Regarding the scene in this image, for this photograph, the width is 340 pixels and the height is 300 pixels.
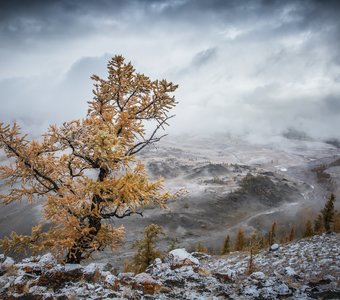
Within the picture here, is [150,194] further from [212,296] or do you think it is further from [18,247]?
[18,247]

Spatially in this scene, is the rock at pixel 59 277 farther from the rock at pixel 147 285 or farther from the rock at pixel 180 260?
the rock at pixel 180 260

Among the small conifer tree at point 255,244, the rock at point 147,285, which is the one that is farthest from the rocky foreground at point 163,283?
the small conifer tree at point 255,244

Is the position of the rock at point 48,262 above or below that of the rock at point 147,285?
above

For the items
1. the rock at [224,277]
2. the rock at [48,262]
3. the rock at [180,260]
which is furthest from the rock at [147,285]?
the rock at [48,262]

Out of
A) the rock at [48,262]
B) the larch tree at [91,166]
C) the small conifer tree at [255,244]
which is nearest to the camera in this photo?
the larch tree at [91,166]

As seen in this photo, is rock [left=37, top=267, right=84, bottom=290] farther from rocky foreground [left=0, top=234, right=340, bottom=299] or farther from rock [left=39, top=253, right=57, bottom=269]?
rock [left=39, top=253, right=57, bottom=269]

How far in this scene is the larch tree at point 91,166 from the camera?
37.3 ft

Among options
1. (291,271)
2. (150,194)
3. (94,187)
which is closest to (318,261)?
(291,271)

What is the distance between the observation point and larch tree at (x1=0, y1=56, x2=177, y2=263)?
11.4 metres

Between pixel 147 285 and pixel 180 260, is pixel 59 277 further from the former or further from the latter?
pixel 180 260

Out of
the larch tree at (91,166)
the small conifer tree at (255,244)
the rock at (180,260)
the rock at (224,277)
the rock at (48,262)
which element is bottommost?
the small conifer tree at (255,244)

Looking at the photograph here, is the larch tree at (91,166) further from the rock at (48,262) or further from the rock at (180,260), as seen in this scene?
the rock at (180,260)

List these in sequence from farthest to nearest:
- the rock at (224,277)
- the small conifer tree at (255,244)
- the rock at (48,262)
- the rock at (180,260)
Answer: the small conifer tree at (255,244) → the rock at (180,260) → the rock at (224,277) → the rock at (48,262)

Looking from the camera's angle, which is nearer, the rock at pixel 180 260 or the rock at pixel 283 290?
the rock at pixel 283 290
